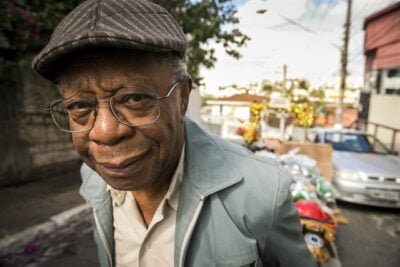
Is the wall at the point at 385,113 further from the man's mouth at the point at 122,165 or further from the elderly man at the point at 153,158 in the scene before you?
the man's mouth at the point at 122,165

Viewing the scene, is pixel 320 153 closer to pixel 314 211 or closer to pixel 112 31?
pixel 314 211

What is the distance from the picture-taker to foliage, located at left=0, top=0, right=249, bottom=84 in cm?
450

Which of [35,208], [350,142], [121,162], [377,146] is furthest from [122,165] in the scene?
[377,146]

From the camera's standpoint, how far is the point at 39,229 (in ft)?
14.1

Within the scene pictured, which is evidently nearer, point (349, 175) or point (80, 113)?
point (80, 113)

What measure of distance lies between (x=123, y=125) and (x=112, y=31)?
0.30m

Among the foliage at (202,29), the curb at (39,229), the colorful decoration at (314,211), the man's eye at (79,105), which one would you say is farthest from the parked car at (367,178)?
the man's eye at (79,105)

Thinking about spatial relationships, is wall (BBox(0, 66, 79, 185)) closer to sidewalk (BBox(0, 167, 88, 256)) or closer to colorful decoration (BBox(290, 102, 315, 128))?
sidewalk (BBox(0, 167, 88, 256))

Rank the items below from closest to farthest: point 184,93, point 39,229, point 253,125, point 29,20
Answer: point 184,93 → point 39,229 → point 29,20 → point 253,125

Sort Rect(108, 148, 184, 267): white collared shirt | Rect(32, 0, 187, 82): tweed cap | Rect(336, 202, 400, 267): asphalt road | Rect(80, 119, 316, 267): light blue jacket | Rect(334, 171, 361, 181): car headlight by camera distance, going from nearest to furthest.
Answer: Rect(32, 0, 187, 82): tweed cap, Rect(80, 119, 316, 267): light blue jacket, Rect(108, 148, 184, 267): white collared shirt, Rect(336, 202, 400, 267): asphalt road, Rect(334, 171, 361, 181): car headlight

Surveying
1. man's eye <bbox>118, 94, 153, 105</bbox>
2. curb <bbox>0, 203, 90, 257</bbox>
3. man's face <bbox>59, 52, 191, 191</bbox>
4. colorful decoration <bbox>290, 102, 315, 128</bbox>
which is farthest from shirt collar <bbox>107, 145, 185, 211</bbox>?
→ colorful decoration <bbox>290, 102, 315, 128</bbox>

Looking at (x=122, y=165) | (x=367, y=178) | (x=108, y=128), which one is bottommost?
(x=367, y=178)

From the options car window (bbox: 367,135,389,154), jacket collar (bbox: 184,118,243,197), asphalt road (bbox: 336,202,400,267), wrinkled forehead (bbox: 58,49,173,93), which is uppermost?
wrinkled forehead (bbox: 58,49,173,93)

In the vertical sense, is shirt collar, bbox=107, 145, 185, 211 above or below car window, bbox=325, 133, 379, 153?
above
